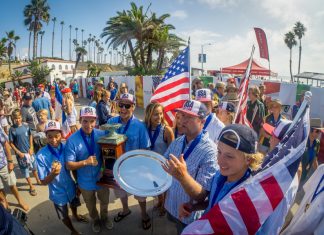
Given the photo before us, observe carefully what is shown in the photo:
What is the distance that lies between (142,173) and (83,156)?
1.20 meters

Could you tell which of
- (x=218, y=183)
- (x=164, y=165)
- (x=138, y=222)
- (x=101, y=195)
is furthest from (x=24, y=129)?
(x=218, y=183)

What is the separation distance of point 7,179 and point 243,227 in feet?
14.0

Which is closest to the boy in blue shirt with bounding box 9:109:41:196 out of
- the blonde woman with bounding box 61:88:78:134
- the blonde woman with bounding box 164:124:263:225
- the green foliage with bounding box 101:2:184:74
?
the blonde woman with bounding box 61:88:78:134

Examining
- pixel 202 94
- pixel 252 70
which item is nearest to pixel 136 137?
pixel 202 94

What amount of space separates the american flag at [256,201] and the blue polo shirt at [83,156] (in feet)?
7.15

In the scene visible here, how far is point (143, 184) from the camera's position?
246cm

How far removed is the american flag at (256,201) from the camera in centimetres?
149

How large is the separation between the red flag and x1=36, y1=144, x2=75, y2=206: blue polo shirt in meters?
7.41

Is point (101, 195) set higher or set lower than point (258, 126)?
lower

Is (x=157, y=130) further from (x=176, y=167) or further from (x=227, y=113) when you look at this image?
(x=176, y=167)

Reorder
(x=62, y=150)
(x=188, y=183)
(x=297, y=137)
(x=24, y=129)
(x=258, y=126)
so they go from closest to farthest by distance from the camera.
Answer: (x=297, y=137)
(x=188, y=183)
(x=62, y=150)
(x=24, y=129)
(x=258, y=126)

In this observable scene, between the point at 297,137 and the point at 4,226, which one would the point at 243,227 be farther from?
the point at 4,226

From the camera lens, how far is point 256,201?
1495mm

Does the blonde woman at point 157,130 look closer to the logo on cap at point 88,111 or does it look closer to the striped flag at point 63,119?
the logo on cap at point 88,111
